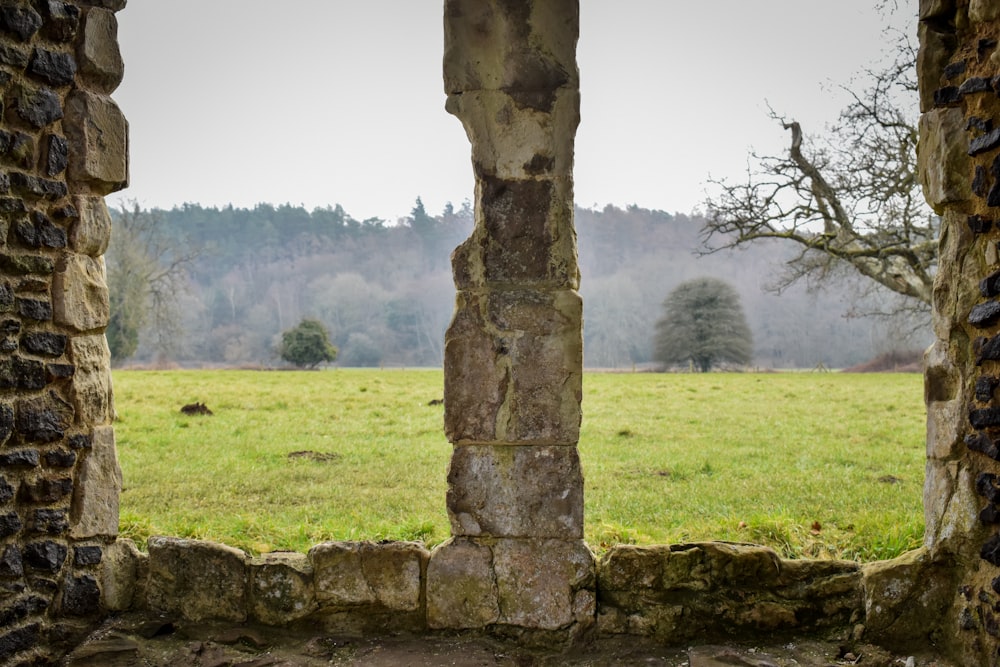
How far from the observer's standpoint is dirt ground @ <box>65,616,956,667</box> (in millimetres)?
3371

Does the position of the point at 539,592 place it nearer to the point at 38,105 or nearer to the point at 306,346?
the point at 38,105

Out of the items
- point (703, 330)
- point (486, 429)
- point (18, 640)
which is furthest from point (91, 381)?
point (703, 330)

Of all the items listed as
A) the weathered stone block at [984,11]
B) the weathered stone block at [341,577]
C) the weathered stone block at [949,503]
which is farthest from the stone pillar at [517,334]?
the weathered stone block at [984,11]

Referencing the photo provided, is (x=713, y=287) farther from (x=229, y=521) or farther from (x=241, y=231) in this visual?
(x=241, y=231)

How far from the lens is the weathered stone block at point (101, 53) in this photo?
146 inches

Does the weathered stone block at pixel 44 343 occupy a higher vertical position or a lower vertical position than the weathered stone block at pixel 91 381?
higher

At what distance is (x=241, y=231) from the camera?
39.1 meters

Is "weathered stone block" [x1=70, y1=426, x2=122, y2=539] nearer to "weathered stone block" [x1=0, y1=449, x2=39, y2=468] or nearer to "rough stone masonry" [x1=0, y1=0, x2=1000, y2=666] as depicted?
"rough stone masonry" [x1=0, y1=0, x2=1000, y2=666]

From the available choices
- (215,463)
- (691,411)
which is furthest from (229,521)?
(691,411)

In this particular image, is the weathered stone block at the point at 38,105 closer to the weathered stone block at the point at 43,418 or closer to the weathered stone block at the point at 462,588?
the weathered stone block at the point at 43,418

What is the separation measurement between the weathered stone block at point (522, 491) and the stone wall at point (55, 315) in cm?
183

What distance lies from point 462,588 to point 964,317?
254 centimetres

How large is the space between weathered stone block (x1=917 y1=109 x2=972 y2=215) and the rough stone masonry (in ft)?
0.05

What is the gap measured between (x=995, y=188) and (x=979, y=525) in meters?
1.40
